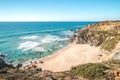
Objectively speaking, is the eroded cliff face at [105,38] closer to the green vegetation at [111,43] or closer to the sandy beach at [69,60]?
the green vegetation at [111,43]

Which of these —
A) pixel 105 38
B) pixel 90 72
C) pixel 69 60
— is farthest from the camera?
pixel 105 38

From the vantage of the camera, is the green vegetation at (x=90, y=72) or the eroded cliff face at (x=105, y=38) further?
the eroded cliff face at (x=105, y=38)

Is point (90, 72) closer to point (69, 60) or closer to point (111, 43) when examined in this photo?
point (69, 60)

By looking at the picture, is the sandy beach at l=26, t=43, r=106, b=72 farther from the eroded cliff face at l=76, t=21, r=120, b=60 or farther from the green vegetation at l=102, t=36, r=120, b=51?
the eroded cliff face at l=76, t=21, r=120, b=60

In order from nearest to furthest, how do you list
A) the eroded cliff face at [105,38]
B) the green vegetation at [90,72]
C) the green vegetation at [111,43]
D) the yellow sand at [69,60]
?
the green vegetation at [90,72] → the yellow sand at [69,60] → the eroded cliff face at [105,38] → the green vegetation at [111,43]

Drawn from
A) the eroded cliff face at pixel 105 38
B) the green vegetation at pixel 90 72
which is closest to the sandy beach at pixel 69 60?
the eroded cliff face at pixel 105 38

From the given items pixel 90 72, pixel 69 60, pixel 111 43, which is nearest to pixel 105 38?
pixel 111 43

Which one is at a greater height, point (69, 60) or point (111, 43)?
point (111, 43)

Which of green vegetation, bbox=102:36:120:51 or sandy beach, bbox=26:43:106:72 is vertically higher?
A: green vegetation, bbox=102:36:120:51

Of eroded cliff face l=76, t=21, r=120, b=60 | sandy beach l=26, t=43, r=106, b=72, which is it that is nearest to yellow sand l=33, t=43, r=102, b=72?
sandy beach l=26, t=43, r=106, b=72

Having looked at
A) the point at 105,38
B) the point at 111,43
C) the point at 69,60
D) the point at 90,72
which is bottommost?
the point at 69,60

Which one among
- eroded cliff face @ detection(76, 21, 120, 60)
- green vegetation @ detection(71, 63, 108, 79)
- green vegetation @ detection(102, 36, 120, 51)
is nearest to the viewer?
green vegetation @ detection(71, 63, 108, 79)

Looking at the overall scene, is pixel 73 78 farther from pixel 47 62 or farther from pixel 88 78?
pixel 47 62
